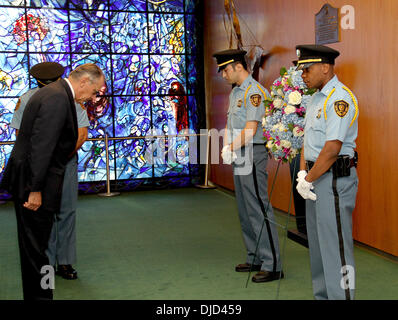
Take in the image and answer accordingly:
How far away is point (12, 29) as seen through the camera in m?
7.27

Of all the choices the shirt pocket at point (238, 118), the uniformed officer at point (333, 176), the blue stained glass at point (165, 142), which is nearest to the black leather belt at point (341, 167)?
the uniformed officer at point (333, 176)

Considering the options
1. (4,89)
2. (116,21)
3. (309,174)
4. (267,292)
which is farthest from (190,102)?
(309,174)

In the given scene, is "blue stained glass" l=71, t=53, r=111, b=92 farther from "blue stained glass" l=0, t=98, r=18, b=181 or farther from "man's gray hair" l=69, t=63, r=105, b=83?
"man's gray hair" l=69, t=63, r=105, b=83

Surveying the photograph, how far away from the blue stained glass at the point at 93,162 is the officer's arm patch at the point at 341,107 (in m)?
5.66

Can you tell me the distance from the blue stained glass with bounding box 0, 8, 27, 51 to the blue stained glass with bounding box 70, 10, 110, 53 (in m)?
0.69

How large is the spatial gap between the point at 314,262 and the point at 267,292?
667 mm

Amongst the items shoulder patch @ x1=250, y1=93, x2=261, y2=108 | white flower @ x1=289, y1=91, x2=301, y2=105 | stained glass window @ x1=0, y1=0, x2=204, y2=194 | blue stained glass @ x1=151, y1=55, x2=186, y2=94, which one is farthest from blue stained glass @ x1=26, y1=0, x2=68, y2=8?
white flower @ x1=289, y1=91, x2=301, y2=105

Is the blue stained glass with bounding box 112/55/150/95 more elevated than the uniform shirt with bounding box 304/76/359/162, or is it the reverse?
the blue stained glass with bounding box 112/55/150/95

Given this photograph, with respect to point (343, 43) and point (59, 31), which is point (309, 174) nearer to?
point (343, 43)

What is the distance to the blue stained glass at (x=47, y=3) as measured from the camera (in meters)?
7.35

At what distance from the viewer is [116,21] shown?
305 inches

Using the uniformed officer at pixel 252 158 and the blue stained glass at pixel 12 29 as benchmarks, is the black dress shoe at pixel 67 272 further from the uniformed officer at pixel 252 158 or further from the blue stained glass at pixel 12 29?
the blue stained glass at pixel 12 29

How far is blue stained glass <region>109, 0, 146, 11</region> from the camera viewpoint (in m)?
7.72

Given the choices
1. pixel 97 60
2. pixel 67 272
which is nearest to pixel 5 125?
pixel 97 60
